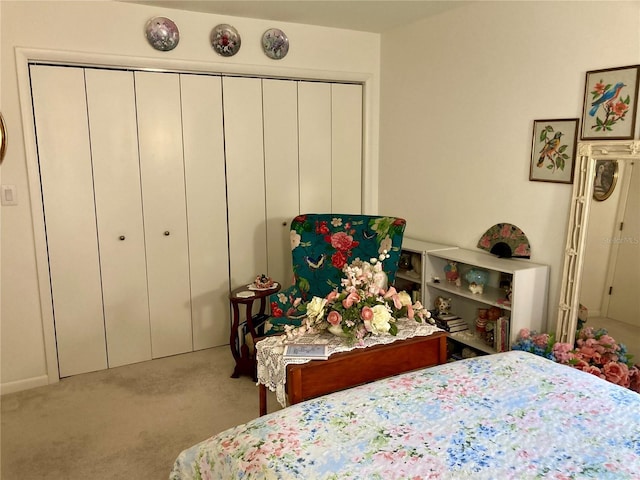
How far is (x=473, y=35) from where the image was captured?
316 cm

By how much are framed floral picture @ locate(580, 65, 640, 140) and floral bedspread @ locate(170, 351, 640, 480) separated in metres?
1.28

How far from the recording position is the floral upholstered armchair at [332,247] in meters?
3.00

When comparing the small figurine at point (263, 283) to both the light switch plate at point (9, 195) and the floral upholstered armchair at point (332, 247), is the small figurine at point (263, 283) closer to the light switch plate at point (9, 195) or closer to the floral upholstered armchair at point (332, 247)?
the floral upholstered armchair at point (332, 247)

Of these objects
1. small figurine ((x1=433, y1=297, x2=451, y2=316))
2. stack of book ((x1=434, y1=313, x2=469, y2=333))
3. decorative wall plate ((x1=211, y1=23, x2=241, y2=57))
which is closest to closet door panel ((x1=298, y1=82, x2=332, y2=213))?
decorative wall plate ((x1=211, y1=23, x2=241, y2=57))

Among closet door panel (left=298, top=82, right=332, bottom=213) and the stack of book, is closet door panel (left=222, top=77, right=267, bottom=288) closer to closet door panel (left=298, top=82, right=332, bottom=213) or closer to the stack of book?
closet door panel (left=298, top=82, right=332, bottom=213)

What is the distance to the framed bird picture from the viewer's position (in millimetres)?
2646

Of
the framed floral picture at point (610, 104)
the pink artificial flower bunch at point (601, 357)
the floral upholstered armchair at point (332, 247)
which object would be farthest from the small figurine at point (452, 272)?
the framed floral picture at point (610, 104)

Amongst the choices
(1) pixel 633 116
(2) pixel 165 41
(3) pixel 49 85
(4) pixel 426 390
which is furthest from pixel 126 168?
(1) pixel 633 116

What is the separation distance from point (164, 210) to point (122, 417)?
4.53ft

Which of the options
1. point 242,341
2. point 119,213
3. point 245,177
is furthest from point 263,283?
point 119,213

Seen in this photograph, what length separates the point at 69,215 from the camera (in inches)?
124

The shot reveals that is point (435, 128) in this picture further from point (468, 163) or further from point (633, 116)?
point (633, 116)

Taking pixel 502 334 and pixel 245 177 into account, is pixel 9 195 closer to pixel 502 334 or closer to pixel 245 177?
pixel 245 177

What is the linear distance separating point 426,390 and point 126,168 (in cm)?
249
